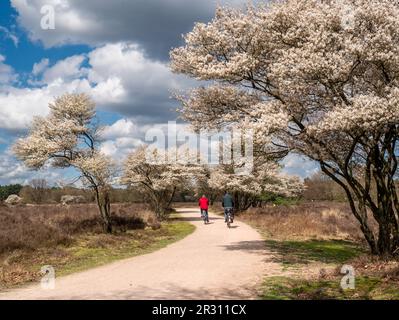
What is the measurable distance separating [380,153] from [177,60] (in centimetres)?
834

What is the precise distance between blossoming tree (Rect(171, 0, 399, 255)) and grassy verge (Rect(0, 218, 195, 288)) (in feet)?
21.6

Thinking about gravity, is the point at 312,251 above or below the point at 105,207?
below

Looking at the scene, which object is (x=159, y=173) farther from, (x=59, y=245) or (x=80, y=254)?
(x=80, y=254)

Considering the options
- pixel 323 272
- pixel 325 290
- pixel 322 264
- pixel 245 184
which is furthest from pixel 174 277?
pixel 245 184

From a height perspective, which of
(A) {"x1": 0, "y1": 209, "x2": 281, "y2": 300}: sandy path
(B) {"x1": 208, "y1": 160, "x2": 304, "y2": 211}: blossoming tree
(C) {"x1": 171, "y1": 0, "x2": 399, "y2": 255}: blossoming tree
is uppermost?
(C) {"x1": 171, "y1": 0, "x2": 399, "y2": 255}: blossoming tree

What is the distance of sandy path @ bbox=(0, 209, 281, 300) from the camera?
35.9 ft

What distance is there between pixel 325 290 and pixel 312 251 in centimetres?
869

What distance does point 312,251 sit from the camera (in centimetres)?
2005

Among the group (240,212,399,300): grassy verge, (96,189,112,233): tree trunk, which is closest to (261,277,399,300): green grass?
(240,212,399,300): grassy verge

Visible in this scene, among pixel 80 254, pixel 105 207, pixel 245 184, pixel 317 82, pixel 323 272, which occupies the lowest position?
pixel 80 254

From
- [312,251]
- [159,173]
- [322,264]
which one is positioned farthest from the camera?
[159,173]

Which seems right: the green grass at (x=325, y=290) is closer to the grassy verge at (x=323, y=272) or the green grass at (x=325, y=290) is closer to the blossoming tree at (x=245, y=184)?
the grassy verge at (x=323, y=272)

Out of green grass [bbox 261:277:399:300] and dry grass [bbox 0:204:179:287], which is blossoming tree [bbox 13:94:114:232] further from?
green grass [bbox 261:277:399:300]

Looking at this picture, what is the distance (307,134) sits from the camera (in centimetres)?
1577
